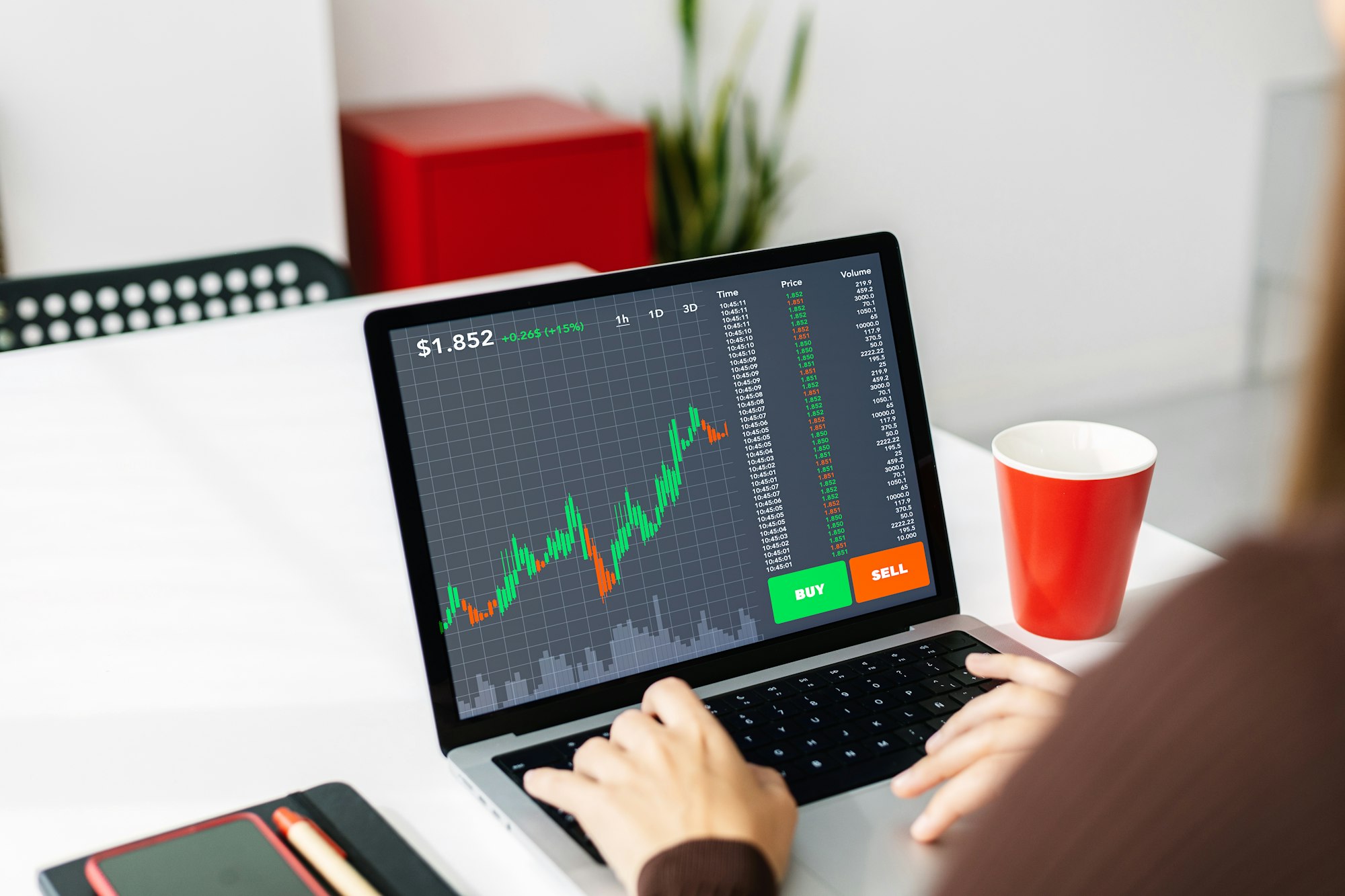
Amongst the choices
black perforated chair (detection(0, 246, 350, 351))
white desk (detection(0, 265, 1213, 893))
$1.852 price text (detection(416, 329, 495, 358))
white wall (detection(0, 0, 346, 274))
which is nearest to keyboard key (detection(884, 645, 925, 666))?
white desk (detection(0, 265, 1213, 893))

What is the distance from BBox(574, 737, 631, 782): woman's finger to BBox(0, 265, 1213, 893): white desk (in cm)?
6

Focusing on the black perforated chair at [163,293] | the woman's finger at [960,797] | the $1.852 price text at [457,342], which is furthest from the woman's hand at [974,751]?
the black perforated chair at [163,293]

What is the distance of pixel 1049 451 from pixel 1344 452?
52 cm

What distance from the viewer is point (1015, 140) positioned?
338 cm

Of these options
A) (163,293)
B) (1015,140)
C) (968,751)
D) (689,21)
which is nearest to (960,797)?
(968,751)

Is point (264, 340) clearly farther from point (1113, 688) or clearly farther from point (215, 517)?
point (1113, 688)

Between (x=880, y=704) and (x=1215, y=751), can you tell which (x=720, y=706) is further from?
(x=1215, y=751)

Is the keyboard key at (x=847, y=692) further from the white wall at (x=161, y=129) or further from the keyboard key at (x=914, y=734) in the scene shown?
the white wall at (x=161, y=129)

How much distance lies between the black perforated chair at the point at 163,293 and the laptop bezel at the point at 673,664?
85 cm

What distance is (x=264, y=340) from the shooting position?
4.54ft

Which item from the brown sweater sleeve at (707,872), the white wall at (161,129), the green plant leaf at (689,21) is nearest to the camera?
the brown sweater sleeve at (707,872)

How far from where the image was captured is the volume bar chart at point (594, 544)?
779 mm

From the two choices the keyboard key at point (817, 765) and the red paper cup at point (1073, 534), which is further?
the red paper cup at point (1073, 534)

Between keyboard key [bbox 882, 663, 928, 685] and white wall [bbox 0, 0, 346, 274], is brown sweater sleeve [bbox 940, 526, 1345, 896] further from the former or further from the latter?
white wall [bbox 0, 0, 346, 274]
